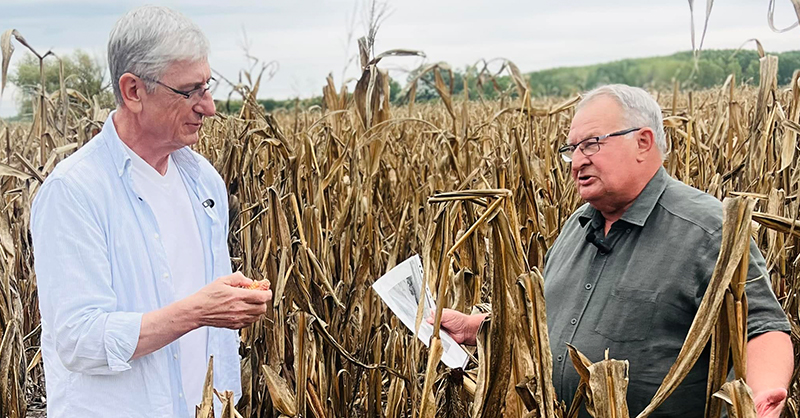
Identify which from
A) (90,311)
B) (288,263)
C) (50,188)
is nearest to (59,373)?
(90,311)

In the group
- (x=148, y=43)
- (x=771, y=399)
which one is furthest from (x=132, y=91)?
(x=771, y=399)

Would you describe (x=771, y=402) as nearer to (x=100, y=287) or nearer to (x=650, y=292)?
(x=650, y=292)

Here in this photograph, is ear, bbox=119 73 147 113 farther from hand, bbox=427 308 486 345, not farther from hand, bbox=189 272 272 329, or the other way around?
hand, bbox=427 308 486 345

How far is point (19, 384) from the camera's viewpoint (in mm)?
1949

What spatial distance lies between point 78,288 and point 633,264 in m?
1.14

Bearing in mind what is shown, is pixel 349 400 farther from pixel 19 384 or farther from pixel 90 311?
pixel 90 311

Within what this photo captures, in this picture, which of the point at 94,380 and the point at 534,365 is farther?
the point at 94,380

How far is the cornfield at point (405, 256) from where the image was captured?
117cm

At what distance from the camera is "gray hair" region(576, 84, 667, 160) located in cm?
184

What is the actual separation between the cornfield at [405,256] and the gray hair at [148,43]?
0.42 metres

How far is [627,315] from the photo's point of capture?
172cm

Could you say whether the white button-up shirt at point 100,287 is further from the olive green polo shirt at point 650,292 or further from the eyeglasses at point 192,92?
the olive green polo shirt at point 650,292

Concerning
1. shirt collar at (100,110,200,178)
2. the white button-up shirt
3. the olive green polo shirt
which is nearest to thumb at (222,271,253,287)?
the white button-up shirt

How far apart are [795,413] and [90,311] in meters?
1.52
